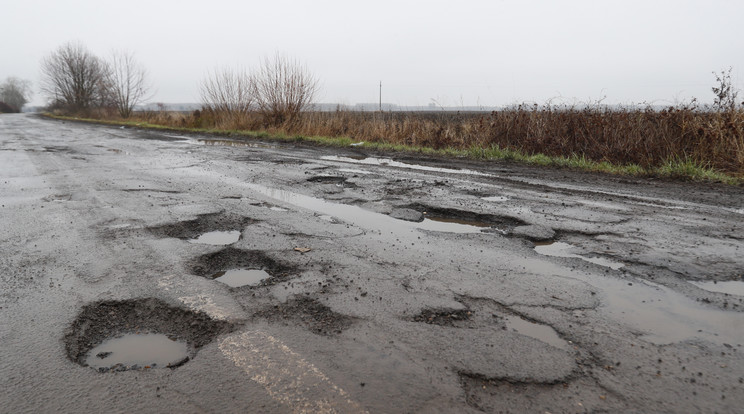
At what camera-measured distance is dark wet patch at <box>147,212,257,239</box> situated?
12.9 ft

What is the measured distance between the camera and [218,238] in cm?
383

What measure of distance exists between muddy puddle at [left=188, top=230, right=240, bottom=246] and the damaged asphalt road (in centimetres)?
3

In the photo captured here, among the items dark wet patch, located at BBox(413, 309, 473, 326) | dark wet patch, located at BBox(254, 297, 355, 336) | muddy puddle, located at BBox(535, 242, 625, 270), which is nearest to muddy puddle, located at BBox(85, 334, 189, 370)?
dark wet patch, located at BBox(254, 297, 355, 336)

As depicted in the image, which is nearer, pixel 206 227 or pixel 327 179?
pixel 206 227

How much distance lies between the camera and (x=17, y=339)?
2.15 meters

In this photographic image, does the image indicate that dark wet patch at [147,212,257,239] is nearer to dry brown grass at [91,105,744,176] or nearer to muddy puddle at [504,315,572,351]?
muddy puddle at [504,315,572,351]

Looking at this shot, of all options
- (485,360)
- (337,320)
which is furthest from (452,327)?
(337,320)

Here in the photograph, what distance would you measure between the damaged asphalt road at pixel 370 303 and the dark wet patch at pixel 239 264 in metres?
0.02

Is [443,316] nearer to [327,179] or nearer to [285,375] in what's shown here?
[285,375]

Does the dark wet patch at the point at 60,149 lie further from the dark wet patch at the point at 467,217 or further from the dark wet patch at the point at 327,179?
the dark wet patch at the point at 467,217

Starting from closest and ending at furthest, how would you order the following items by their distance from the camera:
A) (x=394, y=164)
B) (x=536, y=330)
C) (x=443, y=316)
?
1. (x=536, y=330)
2. (x=443, y=316)
3. (x=394, y=164)

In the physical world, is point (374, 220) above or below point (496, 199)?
below

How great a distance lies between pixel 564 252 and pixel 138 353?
3.18m

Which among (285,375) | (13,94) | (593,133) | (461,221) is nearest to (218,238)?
(285,375)
